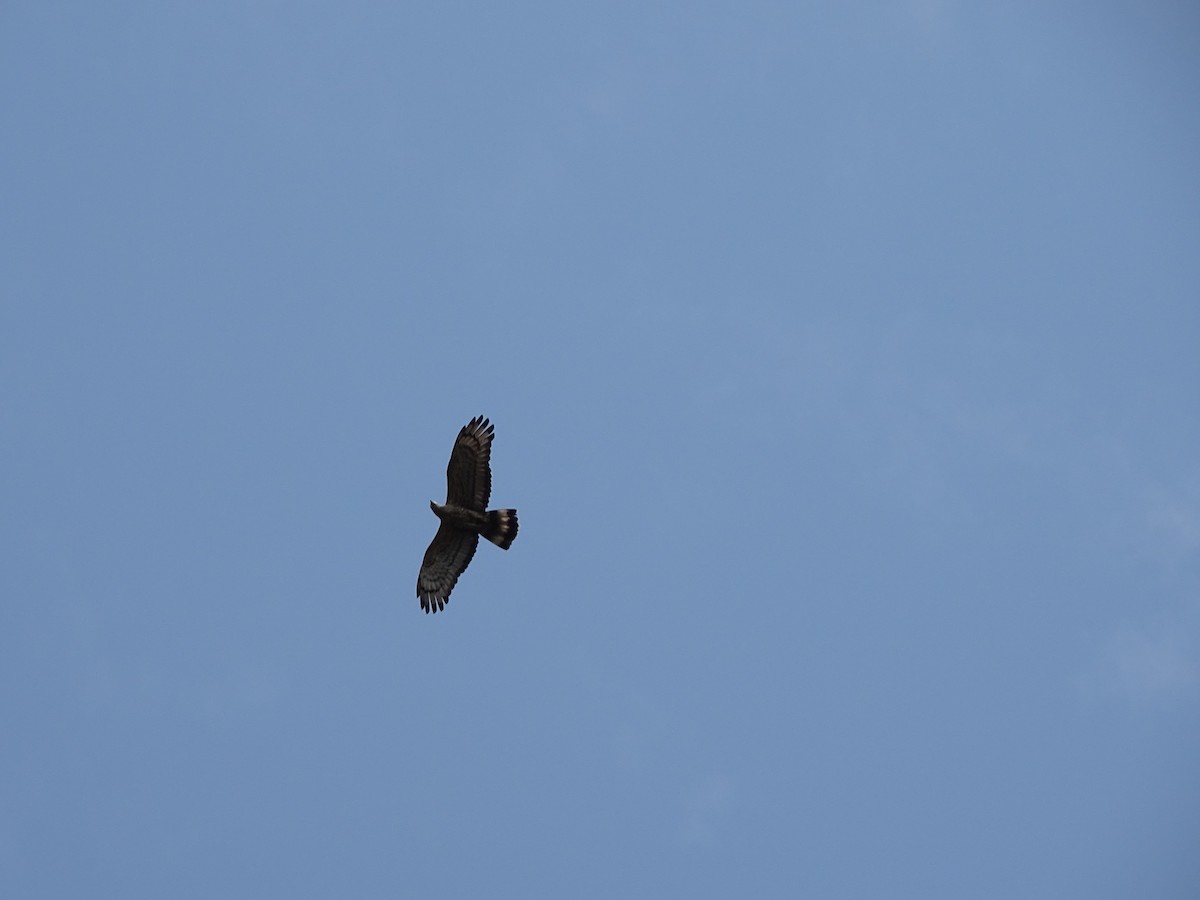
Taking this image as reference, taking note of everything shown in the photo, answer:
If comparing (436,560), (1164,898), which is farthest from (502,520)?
(1164,898)

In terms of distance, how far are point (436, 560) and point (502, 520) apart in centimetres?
221

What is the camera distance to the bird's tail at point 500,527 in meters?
36.9

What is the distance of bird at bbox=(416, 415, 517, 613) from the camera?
36.2m

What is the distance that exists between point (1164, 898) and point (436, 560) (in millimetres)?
79348

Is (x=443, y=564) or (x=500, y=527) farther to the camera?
(x=443, y=564)

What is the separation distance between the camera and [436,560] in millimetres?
37750

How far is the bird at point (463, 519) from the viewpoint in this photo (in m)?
36.2

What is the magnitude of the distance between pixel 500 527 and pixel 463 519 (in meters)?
0.94

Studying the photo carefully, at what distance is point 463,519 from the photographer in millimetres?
36719

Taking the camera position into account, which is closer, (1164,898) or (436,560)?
(436,560)

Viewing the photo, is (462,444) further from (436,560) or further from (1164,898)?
(1164,898)

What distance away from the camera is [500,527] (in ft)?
121

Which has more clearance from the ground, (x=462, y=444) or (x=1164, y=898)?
(x=1164, y=898)

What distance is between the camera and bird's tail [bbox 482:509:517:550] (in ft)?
121
